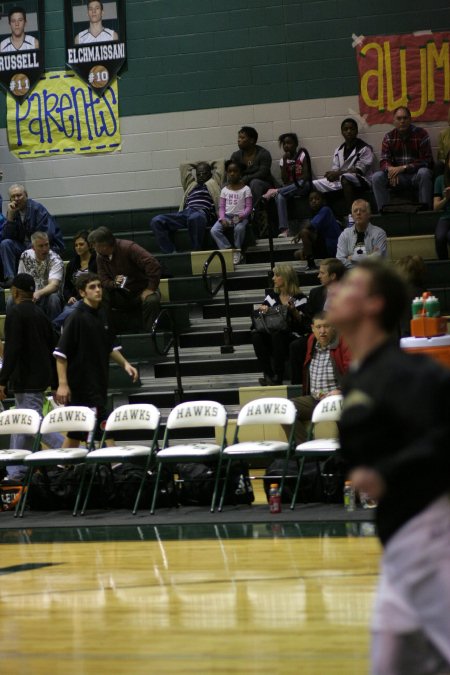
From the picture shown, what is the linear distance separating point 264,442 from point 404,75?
6.20 m

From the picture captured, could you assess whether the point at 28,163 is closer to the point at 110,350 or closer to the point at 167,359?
the point at 167,359

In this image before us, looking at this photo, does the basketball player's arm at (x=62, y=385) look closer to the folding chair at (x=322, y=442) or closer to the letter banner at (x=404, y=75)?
the folding chair at (x=322, y=442)

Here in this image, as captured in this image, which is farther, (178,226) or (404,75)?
(404,75)

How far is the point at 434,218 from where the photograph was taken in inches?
473

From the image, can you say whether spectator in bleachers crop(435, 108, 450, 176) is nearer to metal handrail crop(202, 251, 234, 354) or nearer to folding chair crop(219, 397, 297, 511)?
metal handrail crop(202, 251, 234, 354)

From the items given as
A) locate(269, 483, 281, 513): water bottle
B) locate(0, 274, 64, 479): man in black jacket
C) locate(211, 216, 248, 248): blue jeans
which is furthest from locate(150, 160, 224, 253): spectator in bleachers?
locate(269, 483, 281, 513): water bottle

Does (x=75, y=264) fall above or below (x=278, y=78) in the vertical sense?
below

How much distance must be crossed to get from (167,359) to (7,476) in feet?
8.82

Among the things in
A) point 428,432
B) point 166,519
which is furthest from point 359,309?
point 166,519

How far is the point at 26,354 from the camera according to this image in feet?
30.8

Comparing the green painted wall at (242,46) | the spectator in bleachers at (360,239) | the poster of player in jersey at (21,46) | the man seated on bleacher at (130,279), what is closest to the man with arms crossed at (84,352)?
the man seated on bleacher at (130,279)

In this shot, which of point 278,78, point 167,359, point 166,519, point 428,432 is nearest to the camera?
point 428,432

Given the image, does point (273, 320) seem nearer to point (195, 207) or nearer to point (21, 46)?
point (195, 207)

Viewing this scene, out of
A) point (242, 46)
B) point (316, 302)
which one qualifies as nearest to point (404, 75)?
point (242, 46)
